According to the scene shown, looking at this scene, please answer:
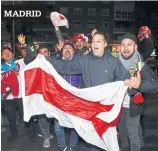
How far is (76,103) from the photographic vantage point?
414cm

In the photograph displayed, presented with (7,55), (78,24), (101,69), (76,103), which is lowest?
(76,103)

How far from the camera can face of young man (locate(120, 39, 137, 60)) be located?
13.4 ft

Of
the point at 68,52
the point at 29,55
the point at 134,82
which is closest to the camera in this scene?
the point at 134,82

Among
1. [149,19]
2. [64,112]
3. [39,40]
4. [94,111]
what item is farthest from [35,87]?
[149,19]

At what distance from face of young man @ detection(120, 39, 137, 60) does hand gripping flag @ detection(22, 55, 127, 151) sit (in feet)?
1.47

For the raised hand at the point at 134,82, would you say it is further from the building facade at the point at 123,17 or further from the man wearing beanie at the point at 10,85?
the building facade at the point at 123,17

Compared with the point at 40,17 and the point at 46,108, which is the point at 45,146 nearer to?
the point at 46,108

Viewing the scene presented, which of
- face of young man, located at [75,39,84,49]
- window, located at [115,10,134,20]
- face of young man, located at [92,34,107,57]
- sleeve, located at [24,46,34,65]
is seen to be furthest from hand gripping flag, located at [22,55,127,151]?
window, located at [115,10,134,20]

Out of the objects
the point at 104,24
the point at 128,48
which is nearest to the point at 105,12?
the point at 104,24

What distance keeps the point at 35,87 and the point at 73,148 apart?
3.84 ft

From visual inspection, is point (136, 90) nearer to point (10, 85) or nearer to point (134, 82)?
point (134, 82)

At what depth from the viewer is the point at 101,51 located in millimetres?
3900

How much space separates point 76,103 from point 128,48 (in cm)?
90

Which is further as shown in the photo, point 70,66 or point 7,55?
point 7,55
